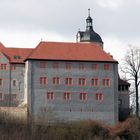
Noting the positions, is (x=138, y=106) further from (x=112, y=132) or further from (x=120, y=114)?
(x=112, y=132)

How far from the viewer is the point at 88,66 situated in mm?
90000

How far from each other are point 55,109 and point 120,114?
877 cm

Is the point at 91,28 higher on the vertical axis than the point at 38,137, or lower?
higher

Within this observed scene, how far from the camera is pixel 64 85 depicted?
89.0 m

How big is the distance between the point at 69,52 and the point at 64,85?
15.9ft

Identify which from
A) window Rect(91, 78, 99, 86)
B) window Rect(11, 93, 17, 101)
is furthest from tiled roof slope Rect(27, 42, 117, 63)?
window Rect(11, 93, 17, 101)

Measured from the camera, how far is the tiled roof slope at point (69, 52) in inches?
3551

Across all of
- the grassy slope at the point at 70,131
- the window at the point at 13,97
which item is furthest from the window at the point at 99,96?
the window at the point at 13,97

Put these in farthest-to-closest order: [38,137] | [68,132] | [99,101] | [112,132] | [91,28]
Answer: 1. [91,28]
2. [99,101]
3. [112,132]
4. [68,132]
5. [38,137]

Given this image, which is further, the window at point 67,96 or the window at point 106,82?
the window at point 106,82

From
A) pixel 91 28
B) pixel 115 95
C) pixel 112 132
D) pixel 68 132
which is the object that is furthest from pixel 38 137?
pixel 91 28

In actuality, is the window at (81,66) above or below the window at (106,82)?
above

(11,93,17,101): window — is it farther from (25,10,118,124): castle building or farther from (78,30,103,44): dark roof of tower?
(78,30,103,44): dark roof of tower

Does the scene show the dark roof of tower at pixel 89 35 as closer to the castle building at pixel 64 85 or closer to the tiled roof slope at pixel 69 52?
the tiled roof slope at pixel 69 52
